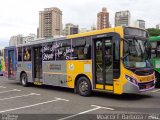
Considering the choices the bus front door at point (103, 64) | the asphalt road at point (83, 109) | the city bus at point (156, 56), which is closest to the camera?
the asphalt road at point (83, 109)

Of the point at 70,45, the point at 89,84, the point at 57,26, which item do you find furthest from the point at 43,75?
the point at 57,26

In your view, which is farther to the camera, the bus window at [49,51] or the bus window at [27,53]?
the bus window at [27,53]

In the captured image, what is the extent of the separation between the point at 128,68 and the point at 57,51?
4.73 metres

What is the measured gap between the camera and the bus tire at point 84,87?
1216 cm

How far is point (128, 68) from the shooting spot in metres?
10.7

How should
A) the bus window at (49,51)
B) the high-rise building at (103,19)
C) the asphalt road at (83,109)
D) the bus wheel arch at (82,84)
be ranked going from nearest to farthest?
the asphalt road at (83,109), the bus wheel arch at (82,84), the bus window at (49,51), the high-rise building at (103,19)

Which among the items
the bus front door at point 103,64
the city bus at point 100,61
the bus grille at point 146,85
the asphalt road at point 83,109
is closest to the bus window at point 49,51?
the city bus at point 100,61

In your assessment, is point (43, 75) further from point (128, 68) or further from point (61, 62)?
point (128, 68)

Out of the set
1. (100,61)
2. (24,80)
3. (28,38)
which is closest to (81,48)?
(100,61)

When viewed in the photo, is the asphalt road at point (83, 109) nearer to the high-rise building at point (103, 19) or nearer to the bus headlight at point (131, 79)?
the bus headlight at point (131, 79)

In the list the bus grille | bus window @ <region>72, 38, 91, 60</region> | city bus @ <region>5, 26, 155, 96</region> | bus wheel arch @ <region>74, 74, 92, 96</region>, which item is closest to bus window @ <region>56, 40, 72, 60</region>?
city bus @ <region>5, 26, 155, 96</region>

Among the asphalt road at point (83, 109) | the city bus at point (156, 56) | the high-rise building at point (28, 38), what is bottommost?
the asphalt road at point (83, 109)

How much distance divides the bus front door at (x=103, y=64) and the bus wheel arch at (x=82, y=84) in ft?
→ 1.40

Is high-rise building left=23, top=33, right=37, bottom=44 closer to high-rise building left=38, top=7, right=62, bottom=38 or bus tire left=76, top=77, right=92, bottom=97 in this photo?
bus tire left=76, top=77, right=92, bottom=97
